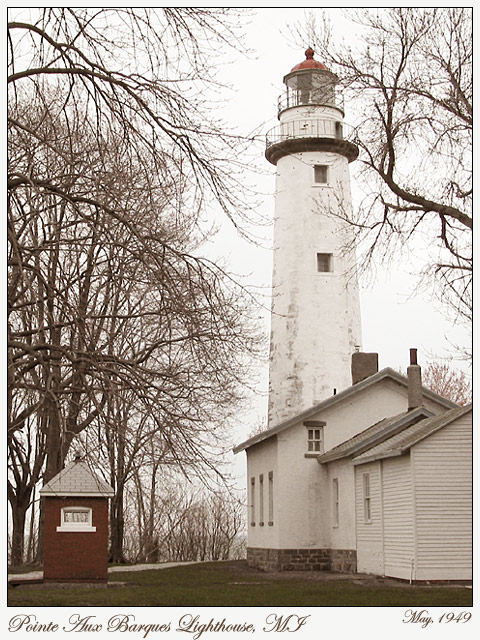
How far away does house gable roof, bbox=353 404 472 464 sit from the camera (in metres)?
19.4

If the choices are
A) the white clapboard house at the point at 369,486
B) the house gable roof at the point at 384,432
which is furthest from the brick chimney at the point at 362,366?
the house gable roof at the point at 384,432

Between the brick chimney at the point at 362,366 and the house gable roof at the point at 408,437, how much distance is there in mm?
5514

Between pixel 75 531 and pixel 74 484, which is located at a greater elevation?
pixel 74 484

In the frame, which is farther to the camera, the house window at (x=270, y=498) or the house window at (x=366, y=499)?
the house window at (x=270, y=498)

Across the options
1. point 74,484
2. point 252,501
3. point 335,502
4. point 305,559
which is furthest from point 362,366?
point 74,484

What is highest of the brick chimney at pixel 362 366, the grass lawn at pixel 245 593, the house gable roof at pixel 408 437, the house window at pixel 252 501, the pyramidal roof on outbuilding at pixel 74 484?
the brick chimney at pixel 362 366

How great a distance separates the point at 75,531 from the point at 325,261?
16.1m

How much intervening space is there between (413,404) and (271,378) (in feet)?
25.9

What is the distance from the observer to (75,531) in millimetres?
18844

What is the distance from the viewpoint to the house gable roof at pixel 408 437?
63.7 feet

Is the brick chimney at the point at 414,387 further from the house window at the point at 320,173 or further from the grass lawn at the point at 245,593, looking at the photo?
the house window at the point at 320,173

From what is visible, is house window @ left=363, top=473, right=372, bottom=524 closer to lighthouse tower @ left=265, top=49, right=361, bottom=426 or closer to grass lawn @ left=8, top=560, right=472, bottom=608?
grass lawn @ left=8, top=560, right=472, bottom=608

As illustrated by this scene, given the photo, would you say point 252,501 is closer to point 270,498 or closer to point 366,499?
point 270,498

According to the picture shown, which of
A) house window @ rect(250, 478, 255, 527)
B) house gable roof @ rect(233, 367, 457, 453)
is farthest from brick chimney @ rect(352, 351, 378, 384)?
house window @ rect(250, 478, 255, 527)
